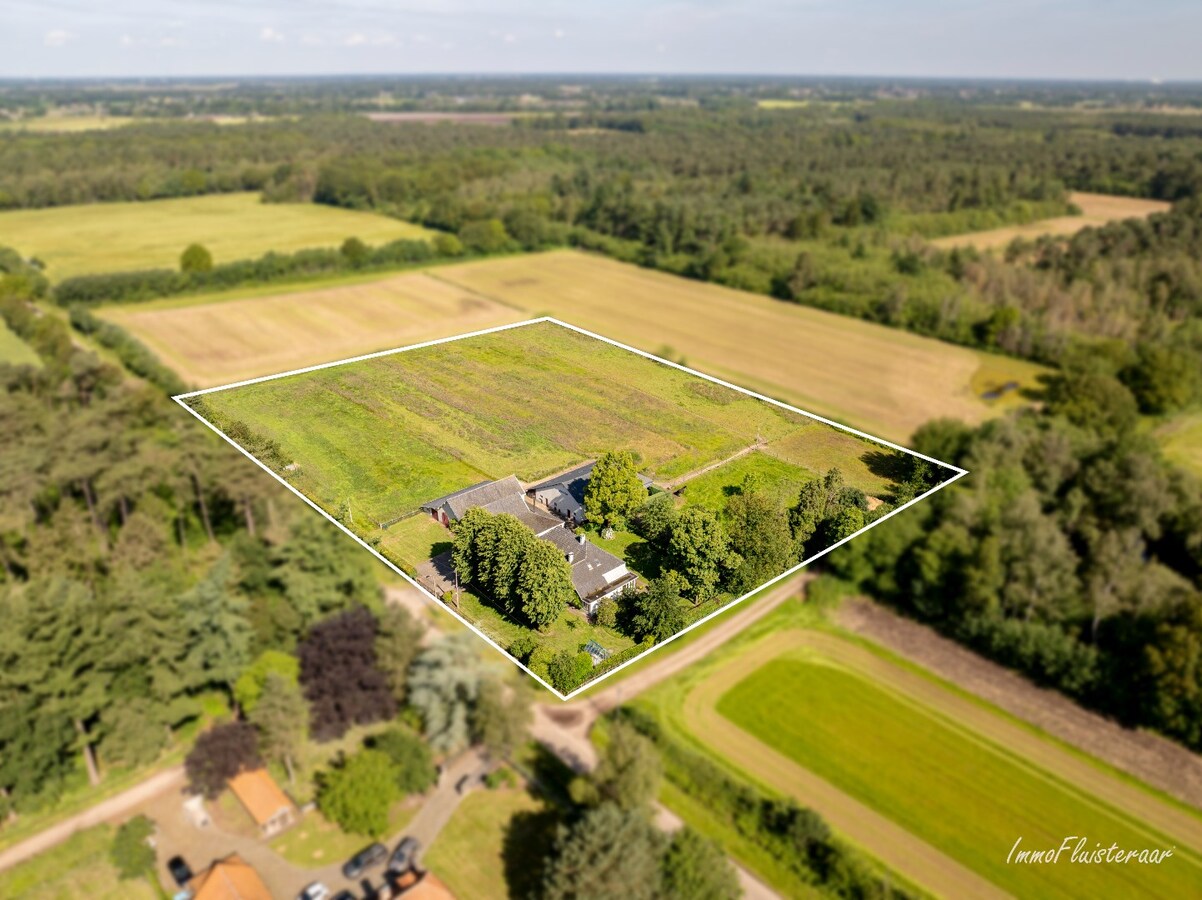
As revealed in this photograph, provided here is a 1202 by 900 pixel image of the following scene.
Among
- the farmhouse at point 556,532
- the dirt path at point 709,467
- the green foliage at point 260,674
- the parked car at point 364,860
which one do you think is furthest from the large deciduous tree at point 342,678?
the dirt path at point 709,467

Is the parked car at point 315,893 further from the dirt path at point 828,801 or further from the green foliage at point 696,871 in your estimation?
the dirt path at point 828,801

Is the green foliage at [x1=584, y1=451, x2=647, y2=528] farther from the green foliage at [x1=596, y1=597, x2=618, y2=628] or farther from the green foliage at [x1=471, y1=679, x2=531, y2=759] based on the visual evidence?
the green foliage at [x1=471, y1=679, x2=531, y2=759]

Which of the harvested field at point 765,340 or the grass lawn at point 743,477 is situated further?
the harvested field at point 765,340

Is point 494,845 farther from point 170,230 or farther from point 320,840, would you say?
point 170,230

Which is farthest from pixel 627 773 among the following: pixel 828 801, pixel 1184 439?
pixel 1184 439

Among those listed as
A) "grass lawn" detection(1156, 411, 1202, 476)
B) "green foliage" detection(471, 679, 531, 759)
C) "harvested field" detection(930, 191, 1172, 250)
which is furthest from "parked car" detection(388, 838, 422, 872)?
"harvested field" detection(930, 191, 1172, 250)

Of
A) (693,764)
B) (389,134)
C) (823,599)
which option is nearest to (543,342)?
(693,764)
